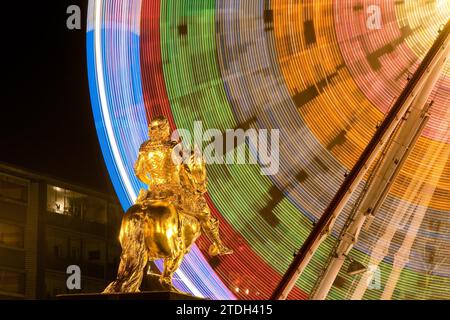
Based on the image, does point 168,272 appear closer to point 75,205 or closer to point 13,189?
point 13,189

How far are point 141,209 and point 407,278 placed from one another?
3.28 metres

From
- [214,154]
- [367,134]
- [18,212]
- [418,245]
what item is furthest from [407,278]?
[18,212]

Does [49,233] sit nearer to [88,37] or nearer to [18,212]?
[18,212]

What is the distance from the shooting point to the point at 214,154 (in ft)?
36.1

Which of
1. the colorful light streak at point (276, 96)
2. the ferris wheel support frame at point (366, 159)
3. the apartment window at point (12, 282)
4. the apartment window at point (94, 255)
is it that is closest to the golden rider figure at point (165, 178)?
the ferris wheel support frame at point (366, 159)

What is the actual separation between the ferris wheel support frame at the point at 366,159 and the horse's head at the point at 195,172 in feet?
3.52

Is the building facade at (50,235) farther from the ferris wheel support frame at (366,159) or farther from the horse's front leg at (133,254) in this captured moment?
the ferris wheel support frame at (366,159)

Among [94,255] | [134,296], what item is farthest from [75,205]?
[134,296]

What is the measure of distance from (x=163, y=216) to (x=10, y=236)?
2168cm

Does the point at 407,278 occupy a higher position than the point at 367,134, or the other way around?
the point at 367,134

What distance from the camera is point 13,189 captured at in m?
29.8
